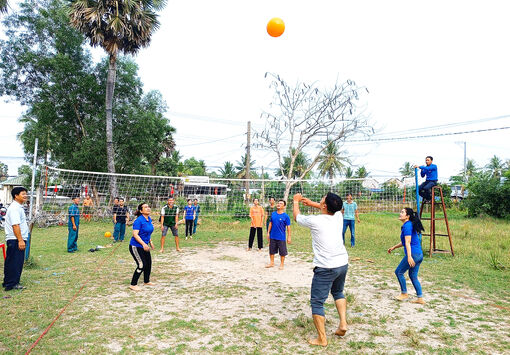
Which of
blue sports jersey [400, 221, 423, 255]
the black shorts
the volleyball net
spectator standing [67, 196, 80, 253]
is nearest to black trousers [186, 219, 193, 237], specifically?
the volleyball net

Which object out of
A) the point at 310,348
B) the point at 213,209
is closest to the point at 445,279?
the point at 310,348

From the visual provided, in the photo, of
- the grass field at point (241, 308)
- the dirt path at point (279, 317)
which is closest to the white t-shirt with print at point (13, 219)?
the grass field at point (241, 308)

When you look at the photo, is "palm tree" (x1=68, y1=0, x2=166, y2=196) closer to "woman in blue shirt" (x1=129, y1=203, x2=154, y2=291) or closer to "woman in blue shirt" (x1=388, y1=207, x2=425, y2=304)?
"woman in blue shirt" (x1=129, y1=203, x2=154, y2=291)

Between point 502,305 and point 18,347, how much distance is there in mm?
6384

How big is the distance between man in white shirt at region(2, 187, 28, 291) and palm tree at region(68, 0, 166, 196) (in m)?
9.96

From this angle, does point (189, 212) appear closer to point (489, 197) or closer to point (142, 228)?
point (142, 228)

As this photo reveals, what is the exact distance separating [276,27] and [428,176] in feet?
17.1

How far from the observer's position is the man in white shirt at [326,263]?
3.56 metres

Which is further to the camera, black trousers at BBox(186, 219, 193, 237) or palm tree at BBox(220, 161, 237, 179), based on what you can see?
palm tree at BBox(220, 161, 237, 179)

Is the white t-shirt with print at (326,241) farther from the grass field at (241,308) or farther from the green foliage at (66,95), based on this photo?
the green foliage at (66,95)

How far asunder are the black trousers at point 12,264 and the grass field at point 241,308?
25cm

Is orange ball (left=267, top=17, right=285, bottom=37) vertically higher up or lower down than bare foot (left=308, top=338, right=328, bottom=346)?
higher up

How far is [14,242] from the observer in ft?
17.7

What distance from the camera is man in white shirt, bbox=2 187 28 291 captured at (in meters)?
5.31
